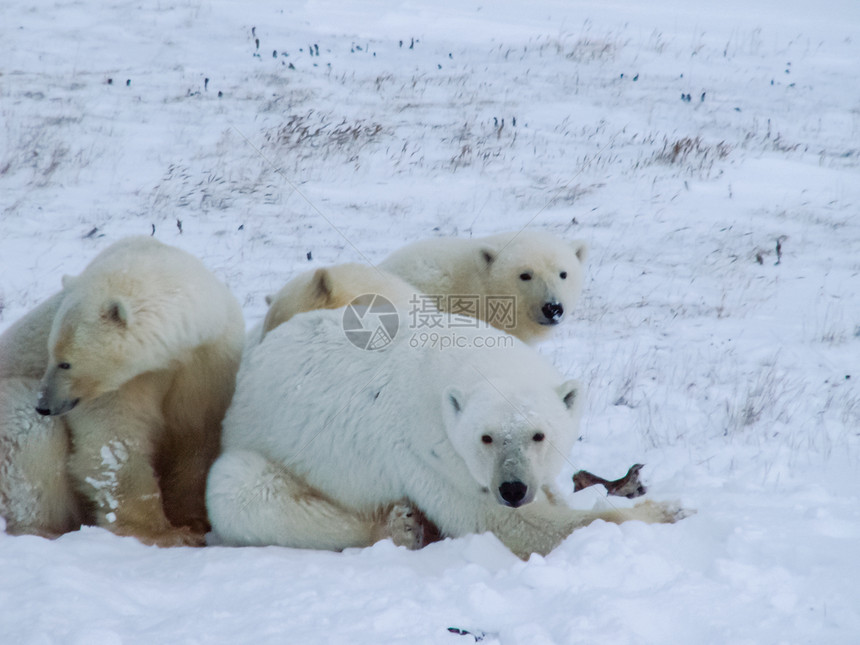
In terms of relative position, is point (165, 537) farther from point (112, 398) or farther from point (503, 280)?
point (503, 280)

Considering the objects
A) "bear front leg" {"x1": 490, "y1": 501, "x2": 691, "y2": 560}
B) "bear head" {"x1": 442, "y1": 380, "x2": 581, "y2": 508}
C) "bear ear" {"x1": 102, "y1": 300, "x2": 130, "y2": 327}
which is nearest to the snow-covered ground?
"bear front leg" {"x1": 490, "y1": 501, "x2": 691, "y2": 560}

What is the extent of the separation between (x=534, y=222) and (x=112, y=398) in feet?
19.4

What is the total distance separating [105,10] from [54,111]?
5407 mm

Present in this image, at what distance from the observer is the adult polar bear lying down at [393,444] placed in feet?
10.9

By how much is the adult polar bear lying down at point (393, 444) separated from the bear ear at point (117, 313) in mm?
655

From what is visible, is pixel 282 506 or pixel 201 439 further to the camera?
pixel 201 439

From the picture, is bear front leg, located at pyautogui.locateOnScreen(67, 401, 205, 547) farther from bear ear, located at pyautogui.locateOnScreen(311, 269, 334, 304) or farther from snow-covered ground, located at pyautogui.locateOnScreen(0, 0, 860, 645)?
bear ear, located at pyautogui.locateOnScreen(311, 269, 334, 304)

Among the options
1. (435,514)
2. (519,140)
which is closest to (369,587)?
(435,514)

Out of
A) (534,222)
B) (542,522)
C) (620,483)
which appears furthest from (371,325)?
(534,222)

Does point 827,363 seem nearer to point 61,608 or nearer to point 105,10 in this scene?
point 61,608

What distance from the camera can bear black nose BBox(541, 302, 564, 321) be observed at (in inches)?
229

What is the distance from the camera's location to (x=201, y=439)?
424 centimetres

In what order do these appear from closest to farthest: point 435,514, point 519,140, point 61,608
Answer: point 61,608, point 435,514, point 519,140

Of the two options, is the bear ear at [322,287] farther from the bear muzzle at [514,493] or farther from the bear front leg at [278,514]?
the bear muzzle at [514,493]
